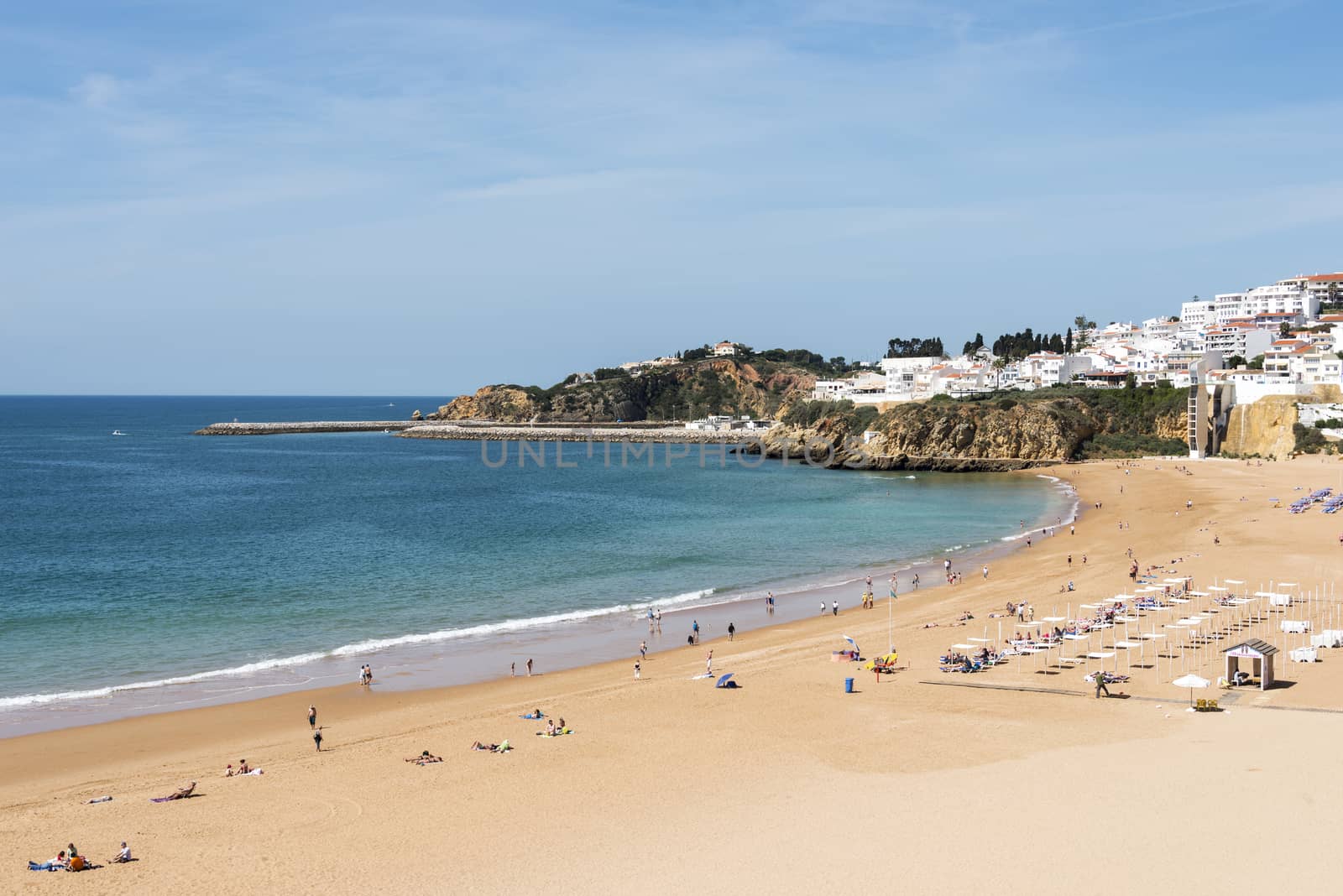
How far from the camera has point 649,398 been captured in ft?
486

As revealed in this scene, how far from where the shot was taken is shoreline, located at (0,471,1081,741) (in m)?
20.3

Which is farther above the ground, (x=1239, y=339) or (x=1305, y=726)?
(x=1239, y=339)

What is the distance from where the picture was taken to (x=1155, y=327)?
134125 millimetres

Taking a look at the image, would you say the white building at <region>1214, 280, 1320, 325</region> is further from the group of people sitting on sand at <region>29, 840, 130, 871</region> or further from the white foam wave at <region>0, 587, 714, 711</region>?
the group of people sitting on sand at <region>29, 840, 130, 871</region>

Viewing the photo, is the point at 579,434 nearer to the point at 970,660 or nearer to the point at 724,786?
the point at 970,660

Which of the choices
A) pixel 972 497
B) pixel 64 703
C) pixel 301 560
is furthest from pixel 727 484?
pixel 64 703

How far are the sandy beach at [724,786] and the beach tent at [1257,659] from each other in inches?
24.7

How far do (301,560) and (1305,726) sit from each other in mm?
31573

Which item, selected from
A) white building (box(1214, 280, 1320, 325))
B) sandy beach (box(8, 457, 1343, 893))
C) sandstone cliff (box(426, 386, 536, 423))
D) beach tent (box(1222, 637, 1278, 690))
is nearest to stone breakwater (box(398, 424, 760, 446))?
sandstone cliff (box(426, 386, 536, 423))

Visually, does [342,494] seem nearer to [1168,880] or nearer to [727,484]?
[727,484]

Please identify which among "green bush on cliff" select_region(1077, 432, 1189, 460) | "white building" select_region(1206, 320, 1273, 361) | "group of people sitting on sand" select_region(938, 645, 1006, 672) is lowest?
"group of people sitting on sand" select_region(938, 645, 1006, 672)

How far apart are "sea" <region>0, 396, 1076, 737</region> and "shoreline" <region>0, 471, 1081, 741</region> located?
87 millimetres

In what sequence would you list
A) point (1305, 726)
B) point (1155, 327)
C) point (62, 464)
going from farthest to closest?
point (1155, 327) → point (62, 464) → point (1305, 726)

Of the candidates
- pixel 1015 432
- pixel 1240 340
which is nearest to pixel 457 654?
pixel 1015 432
